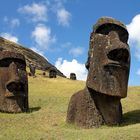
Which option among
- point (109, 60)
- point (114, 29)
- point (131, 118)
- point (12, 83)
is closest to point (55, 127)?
point (131, 118)

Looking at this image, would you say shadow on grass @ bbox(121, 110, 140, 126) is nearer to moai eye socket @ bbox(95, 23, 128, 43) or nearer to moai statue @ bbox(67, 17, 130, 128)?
moai statue @ bbox(67, 17, 130, 128)

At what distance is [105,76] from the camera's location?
18.9 metres

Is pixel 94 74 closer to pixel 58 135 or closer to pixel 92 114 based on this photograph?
pixel 92 114

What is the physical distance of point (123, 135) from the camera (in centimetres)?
1591

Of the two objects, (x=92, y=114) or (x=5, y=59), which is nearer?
(x=92, y=114)

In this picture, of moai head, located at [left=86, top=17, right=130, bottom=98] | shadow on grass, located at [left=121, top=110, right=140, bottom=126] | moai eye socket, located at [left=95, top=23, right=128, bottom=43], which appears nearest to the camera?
moai head, located at [left=86, top=17, right=130, bottom=98]

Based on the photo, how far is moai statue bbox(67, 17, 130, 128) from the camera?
18797 millimetres

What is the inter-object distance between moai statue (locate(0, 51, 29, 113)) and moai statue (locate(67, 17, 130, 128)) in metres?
6.62

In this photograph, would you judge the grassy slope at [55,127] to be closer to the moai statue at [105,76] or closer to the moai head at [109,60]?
the moai statue at [105,76]

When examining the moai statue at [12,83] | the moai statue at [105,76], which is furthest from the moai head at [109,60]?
the moai statue at [12,83]

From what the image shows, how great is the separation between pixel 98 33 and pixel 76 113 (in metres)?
3.99

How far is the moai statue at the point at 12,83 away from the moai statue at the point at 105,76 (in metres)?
6.62

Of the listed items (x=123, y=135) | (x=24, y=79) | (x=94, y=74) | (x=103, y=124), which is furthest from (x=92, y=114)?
(x=24, y=79)

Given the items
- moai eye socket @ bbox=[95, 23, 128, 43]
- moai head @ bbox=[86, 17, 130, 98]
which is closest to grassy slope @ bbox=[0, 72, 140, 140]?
moai head @ bbox=[86, 17, 130, 98]
